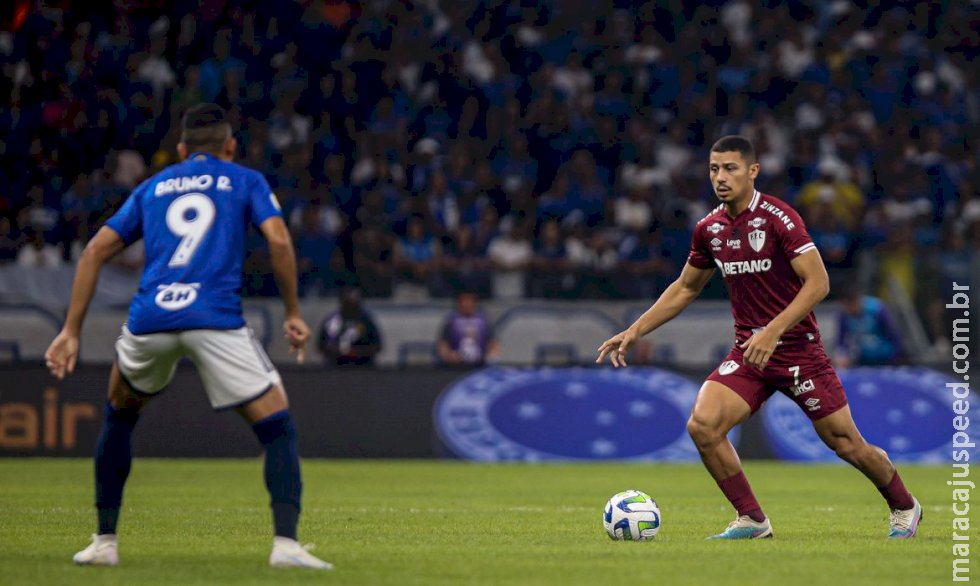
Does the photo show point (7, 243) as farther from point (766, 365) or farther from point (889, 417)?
point (766, 365)

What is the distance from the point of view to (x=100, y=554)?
713 cm

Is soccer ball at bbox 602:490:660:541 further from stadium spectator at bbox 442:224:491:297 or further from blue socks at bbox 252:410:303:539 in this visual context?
stadium spectator at bbox 442:224:491:297

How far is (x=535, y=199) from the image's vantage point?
21469 millimetres

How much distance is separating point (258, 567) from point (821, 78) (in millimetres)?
19634

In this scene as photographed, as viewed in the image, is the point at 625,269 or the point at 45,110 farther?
the point at 45,110

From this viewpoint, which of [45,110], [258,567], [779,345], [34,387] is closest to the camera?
[258,567]

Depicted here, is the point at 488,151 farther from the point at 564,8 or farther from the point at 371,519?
the point at 371,519

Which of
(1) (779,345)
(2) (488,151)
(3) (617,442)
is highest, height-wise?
(2) (488,151)

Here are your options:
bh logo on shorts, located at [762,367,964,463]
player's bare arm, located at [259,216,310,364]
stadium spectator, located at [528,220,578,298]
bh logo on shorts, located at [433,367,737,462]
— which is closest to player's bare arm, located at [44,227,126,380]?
player's bare arm, located at [259,216,310,364]

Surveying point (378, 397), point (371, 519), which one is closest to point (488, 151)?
point (378, 397)

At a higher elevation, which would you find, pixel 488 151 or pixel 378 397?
pixel 488 151

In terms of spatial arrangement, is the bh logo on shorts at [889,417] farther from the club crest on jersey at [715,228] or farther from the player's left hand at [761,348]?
the player's left hand at [761,348]

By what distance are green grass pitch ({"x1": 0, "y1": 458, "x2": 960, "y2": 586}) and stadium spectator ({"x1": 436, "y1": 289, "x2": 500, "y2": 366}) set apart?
2.46m

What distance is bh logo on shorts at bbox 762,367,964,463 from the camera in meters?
18.2
